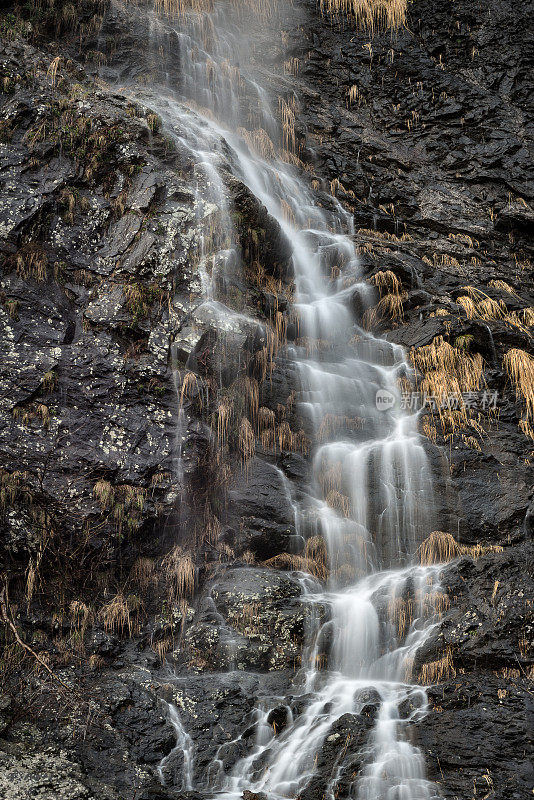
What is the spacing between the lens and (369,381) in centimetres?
1003

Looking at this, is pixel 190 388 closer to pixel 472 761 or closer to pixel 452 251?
pixel 472 761

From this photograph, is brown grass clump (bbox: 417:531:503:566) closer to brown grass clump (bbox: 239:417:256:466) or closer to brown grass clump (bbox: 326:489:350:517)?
brown grass clump (bbox: 326:489:350:517)

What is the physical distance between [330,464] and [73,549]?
349 cm

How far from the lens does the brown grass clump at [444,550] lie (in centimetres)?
802

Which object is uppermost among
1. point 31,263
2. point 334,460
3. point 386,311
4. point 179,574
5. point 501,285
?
point 501,285

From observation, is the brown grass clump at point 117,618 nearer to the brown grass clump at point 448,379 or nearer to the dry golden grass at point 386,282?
the brown grass clump at point 448,379

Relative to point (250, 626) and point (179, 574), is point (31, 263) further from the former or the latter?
point (250, 626)

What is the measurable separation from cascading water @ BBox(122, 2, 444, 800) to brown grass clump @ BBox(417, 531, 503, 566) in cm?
20

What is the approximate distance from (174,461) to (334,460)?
7.35ft

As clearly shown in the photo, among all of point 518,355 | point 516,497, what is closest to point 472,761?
point 516,497

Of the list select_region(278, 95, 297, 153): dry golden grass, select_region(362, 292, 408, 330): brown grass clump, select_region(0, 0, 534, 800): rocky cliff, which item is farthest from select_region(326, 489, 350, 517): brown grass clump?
select_region(278, 95, 297, 153): dry golden grass

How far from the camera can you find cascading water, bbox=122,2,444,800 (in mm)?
5703

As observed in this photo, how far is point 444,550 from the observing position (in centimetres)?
804

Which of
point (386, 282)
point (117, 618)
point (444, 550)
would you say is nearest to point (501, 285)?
point (386, 282)
